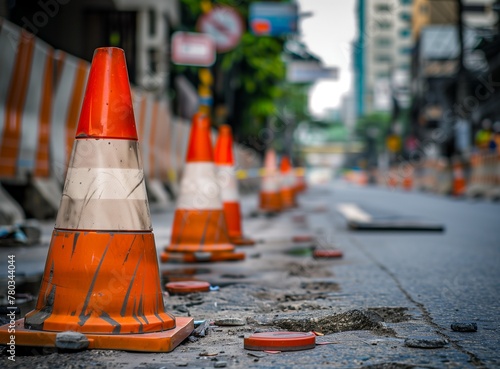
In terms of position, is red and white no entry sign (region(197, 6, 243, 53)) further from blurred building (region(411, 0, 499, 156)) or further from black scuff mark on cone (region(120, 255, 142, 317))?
blurred building (region(411, 0, 499, 156))

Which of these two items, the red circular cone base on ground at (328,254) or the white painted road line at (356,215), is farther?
the white painted road line at (356,215)

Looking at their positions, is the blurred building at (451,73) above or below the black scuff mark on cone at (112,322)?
above

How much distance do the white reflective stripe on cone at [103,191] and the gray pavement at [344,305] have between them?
578 mm

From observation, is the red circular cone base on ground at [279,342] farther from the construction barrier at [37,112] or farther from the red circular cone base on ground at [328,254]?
the construction barrier at [37,112]

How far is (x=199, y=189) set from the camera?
276 inches

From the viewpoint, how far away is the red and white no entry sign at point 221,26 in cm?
1944

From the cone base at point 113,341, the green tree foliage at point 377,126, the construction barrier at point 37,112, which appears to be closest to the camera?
the cone base at point 113,341

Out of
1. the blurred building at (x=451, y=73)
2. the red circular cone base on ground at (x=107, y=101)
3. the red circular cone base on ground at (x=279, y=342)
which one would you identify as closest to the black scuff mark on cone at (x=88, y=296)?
the red circular cone base on ground at (x=107, y=101)

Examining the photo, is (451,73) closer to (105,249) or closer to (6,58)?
(6,58)

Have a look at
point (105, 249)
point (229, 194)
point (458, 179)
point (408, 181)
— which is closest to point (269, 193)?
point (229, 194)

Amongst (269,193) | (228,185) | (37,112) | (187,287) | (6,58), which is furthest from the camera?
(269,193)

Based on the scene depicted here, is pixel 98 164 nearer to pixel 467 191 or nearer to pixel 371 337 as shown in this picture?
pixel 371 337

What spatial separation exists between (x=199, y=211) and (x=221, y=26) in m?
13.1

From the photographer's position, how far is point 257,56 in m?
27.5
